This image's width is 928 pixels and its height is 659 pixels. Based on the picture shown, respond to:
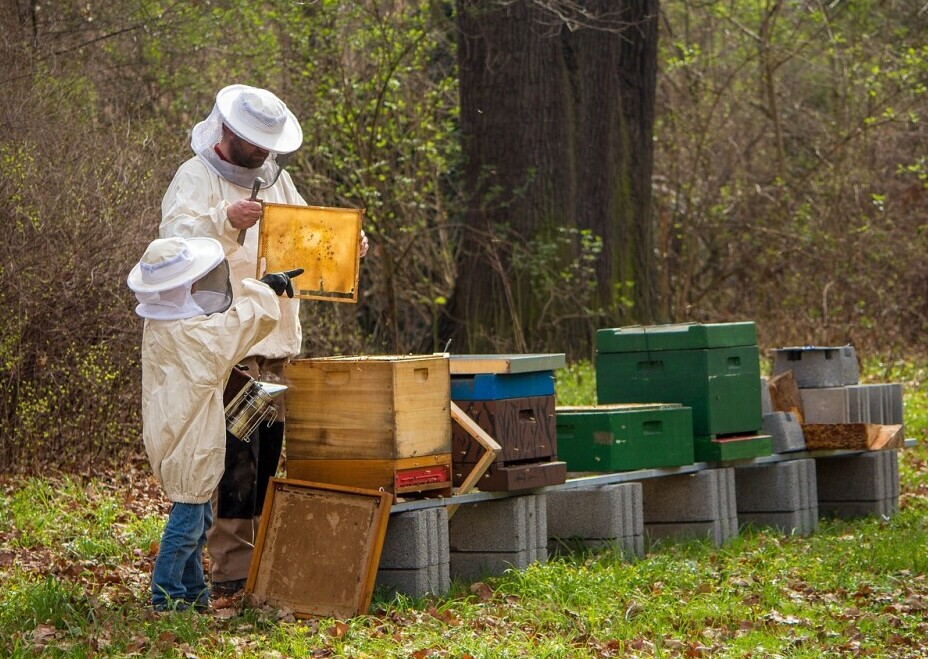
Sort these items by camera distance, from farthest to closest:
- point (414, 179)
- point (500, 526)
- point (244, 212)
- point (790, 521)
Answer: point (414, 179), point (790, 521), point (500, 526), point (244, 212)

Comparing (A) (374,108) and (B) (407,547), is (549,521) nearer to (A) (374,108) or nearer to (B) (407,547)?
(B) (407,547)

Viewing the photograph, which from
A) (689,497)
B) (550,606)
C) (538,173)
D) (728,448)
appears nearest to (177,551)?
(550,606)

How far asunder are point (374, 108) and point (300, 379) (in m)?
6.73

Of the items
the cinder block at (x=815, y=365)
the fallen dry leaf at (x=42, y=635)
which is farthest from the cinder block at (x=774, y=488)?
the fallen dry leaf at (x=42, y=635)

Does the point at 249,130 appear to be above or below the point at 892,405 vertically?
above

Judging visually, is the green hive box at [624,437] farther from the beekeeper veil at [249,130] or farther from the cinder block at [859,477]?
the beekeeper veil at [249,130]

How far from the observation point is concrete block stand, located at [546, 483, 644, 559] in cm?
641

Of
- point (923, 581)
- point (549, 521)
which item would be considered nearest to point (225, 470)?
point (549, 521)

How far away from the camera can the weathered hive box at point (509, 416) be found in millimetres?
5789

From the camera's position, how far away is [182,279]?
477 centimetres

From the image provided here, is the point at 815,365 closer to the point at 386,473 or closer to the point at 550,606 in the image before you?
the point at 550,606

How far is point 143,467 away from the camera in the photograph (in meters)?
8.72

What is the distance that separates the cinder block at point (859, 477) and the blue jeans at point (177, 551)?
4.31 metres

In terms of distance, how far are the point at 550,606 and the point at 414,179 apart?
6.74 metres
